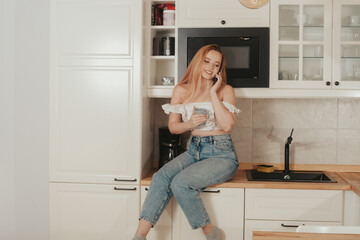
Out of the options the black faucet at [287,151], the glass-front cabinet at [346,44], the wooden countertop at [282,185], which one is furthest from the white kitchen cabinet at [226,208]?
the glass-front cabinet at [346,44]

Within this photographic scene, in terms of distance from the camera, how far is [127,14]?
2424mm

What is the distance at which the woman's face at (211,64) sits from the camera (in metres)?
2.48

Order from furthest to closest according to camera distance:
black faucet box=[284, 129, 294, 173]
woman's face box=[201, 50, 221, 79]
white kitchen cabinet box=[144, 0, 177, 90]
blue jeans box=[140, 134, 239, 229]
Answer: black faucet box=[284, 129, 294, 173], white kitchen cabinet box=[144, 0, 177, 90], woman's face box=[201, 50, 221, 79], blue jeans box=[140, 134, 239, 229]

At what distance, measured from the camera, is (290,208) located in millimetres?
2375

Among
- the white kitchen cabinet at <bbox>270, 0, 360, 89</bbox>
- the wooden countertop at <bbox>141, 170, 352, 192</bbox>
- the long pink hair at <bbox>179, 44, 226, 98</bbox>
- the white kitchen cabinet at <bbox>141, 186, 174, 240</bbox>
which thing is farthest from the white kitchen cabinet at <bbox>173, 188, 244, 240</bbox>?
the white kitchen cabinet at <bbox>270, 0, 360, 89</bbox>

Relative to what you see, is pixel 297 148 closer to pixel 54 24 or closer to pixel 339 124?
pixel 339 124

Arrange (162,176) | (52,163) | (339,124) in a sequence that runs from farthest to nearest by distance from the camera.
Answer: (339,124) → (52,163) → (162,176)

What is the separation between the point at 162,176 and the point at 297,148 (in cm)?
113

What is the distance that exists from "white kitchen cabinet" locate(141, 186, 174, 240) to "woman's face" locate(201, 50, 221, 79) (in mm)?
809

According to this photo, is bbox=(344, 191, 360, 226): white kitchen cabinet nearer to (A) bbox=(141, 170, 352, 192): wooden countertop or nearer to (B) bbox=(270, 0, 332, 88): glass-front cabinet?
(A) bbox=(141, 170, 352, 192): wooden countertop

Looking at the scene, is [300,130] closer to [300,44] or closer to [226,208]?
[300,44]

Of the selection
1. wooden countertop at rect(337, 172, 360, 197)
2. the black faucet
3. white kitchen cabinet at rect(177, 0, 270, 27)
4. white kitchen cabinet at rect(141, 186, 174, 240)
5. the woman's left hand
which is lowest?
white kitchen cabinet at rect(141, 186, 174, 240)

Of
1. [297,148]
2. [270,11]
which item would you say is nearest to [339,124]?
[297,148]

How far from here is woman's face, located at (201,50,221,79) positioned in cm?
248
